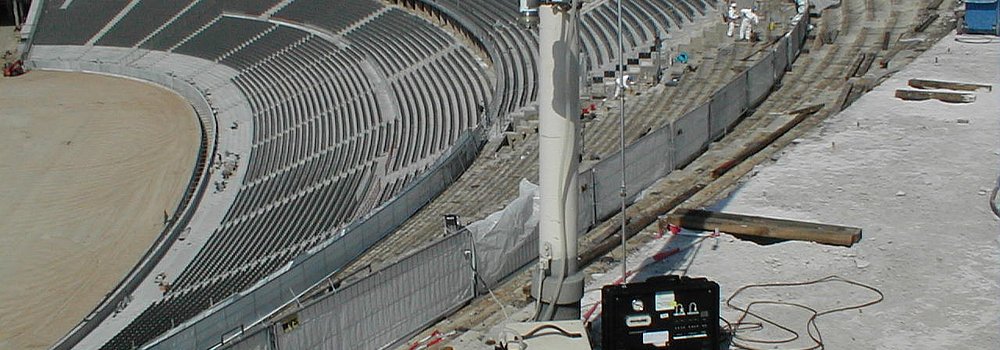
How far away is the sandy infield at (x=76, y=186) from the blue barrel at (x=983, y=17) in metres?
17.8

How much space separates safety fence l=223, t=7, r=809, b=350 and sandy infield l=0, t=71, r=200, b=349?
10770 mm

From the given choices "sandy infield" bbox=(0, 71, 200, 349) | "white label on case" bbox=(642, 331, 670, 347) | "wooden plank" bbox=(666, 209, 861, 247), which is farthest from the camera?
"sandy infield" bbox=(0, 71, 200, 349)

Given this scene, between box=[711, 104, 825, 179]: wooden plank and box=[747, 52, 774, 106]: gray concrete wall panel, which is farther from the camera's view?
box=[747, 52, 774, 106]: gray concrete wall panel

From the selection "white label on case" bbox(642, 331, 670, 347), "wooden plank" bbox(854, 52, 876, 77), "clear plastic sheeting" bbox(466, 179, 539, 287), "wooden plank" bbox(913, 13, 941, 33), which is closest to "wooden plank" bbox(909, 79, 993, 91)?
"wooden plank" bbox(854, 52, 876, 77)

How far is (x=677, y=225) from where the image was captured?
13852 mm

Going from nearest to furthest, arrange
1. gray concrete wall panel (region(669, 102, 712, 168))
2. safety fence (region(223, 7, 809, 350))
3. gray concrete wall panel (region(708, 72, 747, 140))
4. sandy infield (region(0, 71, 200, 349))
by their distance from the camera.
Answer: safety fence (region(223, 7, 809, 350)), gray concrete wall panel (region(669, 102, 712, 168)), gray concrete wall panel (region(708, 72, 747, 140)), sandy infield (region(0, 71, 200, 349))

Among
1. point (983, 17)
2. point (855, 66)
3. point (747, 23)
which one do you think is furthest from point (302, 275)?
point (747, 23)

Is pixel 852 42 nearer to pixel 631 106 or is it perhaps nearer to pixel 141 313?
pixel 631 106

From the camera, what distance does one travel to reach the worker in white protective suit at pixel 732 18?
1130 inches

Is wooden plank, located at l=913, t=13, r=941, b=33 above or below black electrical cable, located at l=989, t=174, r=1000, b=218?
above

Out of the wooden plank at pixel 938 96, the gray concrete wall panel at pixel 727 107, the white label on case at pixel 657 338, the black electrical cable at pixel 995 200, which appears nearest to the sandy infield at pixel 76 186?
the gray concrete wall panel at pixel 727 107

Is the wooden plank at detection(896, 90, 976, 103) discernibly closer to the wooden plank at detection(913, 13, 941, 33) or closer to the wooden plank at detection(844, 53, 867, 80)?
the wooden plank at detection(844, 53, 867, 80)

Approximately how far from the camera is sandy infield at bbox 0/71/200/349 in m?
25.9

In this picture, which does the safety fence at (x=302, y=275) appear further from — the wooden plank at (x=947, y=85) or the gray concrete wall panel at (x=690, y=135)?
the wooden plank at (x=947, y=85)
